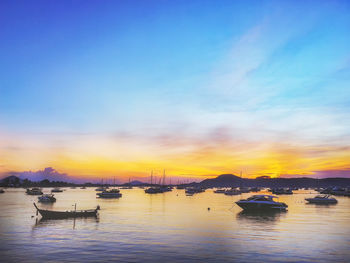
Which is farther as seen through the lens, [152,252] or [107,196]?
[107,196]

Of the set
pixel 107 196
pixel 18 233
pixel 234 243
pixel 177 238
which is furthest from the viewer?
pixel 107 196

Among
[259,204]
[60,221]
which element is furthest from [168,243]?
[259,204]

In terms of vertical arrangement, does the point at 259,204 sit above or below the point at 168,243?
above

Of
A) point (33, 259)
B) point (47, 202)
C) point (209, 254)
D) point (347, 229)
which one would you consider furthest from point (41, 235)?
point (47, 202)

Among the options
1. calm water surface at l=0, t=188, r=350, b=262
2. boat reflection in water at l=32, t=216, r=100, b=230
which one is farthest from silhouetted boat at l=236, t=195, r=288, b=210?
boat reflection in water at l=32, t=216, r=100, b=230

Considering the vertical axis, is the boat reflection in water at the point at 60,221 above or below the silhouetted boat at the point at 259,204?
below

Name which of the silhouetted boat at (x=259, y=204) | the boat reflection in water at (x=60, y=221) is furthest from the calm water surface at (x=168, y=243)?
the silhouetted boat at (x=259, y=204)

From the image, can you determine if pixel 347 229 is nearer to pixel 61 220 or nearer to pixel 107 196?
pixel 61 220

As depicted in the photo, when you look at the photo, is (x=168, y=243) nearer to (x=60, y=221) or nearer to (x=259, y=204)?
(x=60, y=221)

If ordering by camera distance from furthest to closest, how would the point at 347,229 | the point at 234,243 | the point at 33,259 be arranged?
the point at 347,229, the point at 234,243, the point at 33,259

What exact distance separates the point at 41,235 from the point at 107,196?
340 feet

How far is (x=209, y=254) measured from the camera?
2978 cm

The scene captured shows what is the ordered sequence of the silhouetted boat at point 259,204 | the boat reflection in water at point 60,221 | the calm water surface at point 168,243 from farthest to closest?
the silhouetted boat at point 259,204 < the boat reflection in water at point 60,221 < the calm water surface at point 168,243

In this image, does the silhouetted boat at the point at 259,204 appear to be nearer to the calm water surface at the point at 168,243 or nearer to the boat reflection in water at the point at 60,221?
the calm water surface at the point at 168,243
